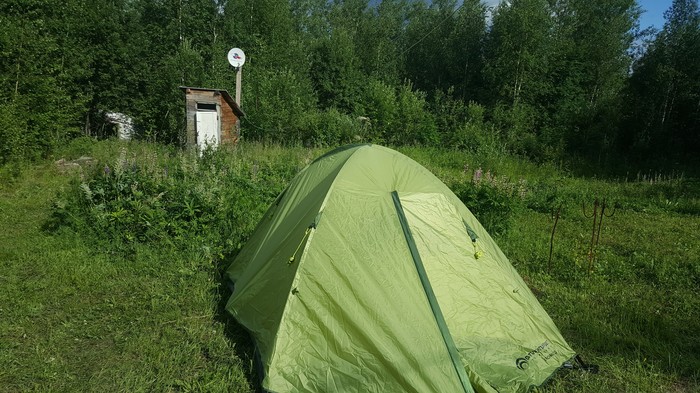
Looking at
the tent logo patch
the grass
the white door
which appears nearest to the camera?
the tent logo patch

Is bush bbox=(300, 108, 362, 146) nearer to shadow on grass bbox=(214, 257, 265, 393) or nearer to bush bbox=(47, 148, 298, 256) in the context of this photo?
bush bbox=(47, 148, 298, 256)

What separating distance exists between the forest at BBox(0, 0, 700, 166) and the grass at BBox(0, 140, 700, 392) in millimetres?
5009

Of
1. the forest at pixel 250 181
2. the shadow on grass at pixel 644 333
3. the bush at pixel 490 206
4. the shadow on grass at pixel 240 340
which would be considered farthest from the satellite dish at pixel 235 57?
the shadow on grass at pixel 644 333

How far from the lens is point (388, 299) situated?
2.93m

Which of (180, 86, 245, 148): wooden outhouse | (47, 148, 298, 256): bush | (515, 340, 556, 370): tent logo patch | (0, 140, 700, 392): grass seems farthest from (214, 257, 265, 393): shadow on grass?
(180, 86, 245, 148): wooden outhouse

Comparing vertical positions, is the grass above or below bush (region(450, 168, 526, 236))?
below

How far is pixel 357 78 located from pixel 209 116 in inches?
781

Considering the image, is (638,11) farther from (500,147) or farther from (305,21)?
(305,21)

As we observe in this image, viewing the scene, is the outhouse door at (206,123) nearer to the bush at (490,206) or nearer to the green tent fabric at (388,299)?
the bush at (490,206)

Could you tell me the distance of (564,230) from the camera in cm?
703

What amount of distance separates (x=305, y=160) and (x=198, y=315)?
18.5ft

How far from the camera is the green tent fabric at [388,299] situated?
2.75 metres

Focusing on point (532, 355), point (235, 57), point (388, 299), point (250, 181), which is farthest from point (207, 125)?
point (532, 355)

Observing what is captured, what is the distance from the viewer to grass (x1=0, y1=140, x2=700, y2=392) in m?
3.10
